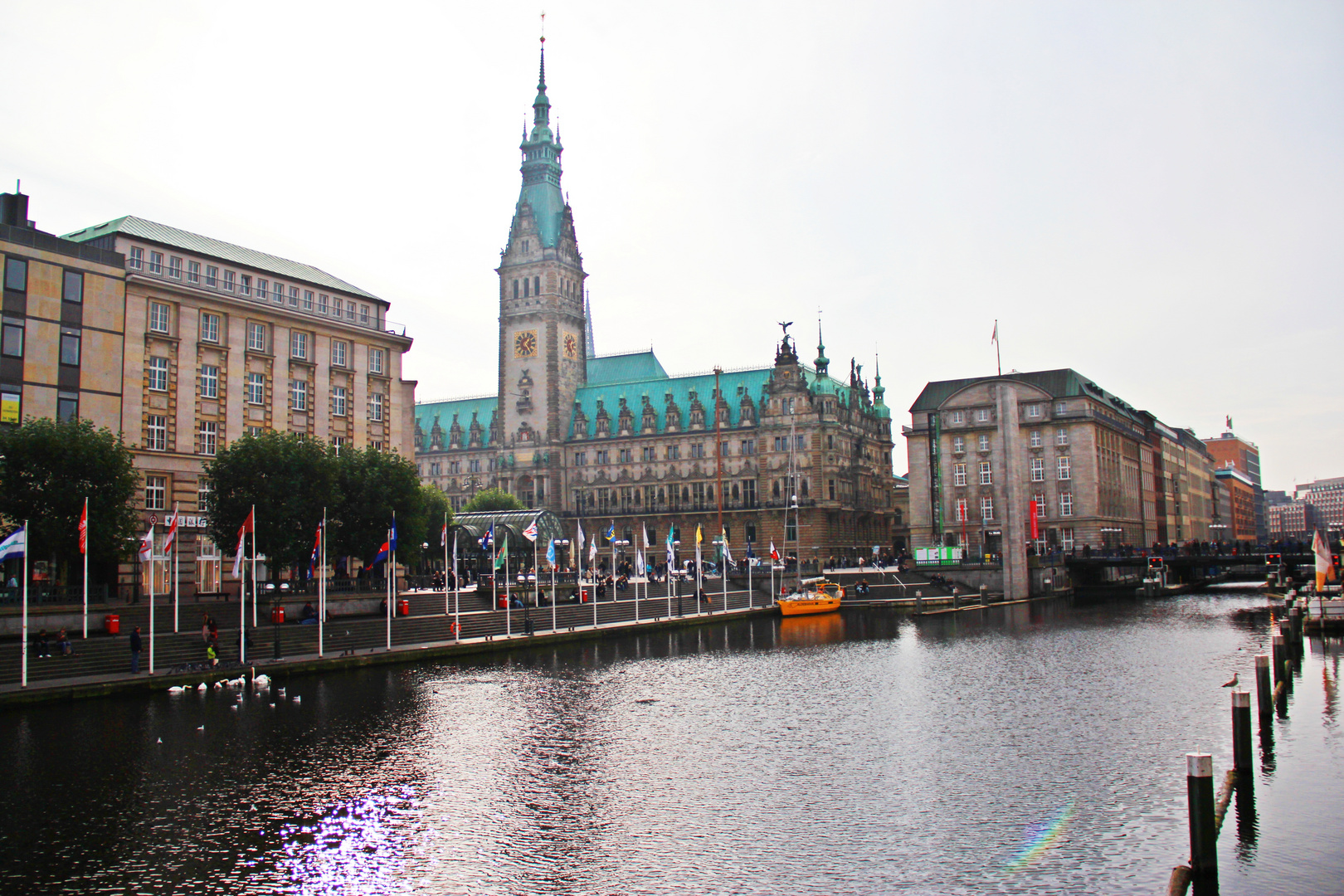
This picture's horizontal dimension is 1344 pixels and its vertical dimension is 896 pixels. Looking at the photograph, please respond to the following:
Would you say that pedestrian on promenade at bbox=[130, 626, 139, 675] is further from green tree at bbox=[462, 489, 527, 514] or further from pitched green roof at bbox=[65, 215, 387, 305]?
green tree at bbox=[462, 489, 527, 514]

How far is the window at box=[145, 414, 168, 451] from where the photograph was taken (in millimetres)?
70812

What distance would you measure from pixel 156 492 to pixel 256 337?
1424cm

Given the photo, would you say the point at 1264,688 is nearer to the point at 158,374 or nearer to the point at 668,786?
the point at 668,786

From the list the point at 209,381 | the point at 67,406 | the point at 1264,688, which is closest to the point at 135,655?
the point at 67,406

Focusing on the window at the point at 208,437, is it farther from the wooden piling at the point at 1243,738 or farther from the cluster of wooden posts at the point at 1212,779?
the wooden piling at the point at 1243,738

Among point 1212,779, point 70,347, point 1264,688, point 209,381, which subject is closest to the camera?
Result: point 1212,779

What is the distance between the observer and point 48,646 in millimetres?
46406

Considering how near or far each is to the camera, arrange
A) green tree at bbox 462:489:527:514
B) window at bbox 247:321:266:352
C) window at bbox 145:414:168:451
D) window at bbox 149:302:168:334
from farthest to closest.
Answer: green tree at bbox 462:489:527:514 < window at bbox 247:321:266:352 < window at bbox 149:302:168:334 < window at bbox 145:414:168:451

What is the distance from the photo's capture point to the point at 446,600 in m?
73.0

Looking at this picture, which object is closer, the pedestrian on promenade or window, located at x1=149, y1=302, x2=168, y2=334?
the pedestrian on promenade

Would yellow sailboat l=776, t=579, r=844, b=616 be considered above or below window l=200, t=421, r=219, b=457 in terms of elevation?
below

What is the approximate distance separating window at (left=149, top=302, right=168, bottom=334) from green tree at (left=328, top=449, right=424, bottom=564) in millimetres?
14591

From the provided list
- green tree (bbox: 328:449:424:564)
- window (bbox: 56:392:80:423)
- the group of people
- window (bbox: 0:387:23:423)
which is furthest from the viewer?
green tree (bbox: 328:449:424:564)

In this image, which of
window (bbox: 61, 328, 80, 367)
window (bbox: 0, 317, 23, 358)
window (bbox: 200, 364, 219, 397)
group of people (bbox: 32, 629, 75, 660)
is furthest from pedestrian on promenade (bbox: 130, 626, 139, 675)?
window (bbox: 200, 364, 219, 397)
